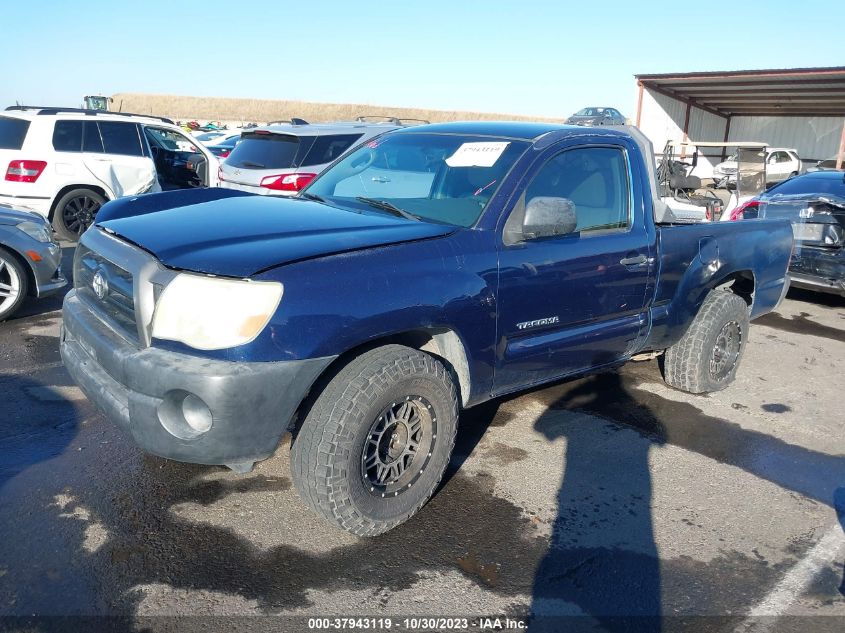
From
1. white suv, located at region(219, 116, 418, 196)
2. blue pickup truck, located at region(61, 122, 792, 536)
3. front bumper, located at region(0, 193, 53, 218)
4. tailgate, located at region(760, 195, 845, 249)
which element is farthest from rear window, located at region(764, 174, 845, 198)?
front bumper, located at region(0, 193, 53, 218)

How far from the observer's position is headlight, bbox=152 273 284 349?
2662 mm

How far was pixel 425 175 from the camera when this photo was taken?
393 centimetres

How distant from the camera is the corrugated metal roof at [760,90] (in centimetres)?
2005

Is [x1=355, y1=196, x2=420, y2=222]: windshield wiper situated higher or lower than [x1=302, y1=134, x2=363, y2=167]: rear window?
lower

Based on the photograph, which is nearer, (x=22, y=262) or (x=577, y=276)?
(x=577, y=276)

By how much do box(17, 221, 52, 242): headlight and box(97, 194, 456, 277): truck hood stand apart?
10.0 feet

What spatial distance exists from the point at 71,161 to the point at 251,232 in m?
7.56

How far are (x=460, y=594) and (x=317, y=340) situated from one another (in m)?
1.15

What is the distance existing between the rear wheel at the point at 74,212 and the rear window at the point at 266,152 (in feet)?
6.76

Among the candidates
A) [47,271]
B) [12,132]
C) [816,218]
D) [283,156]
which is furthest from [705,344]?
[12,132]

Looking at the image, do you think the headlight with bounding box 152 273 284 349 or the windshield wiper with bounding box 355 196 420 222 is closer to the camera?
the headlight with bounding box 152 273 284 349

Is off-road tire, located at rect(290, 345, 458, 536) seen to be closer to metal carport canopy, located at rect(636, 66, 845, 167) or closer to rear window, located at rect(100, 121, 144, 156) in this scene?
rear window, located at rect(100, 121, 144, 156)

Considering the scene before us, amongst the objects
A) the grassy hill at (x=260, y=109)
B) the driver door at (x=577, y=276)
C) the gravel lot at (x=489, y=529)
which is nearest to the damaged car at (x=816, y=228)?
the gravel lot at (x=489, y=529)

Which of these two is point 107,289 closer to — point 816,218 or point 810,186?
point 816,218
